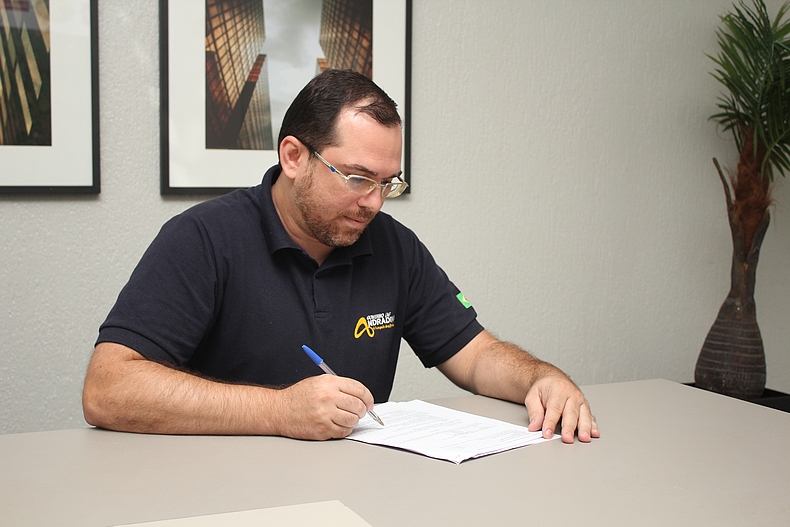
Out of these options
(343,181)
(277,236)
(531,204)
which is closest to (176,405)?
(277,236)

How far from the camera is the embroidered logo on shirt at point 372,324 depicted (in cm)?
171

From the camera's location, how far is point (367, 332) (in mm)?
1725

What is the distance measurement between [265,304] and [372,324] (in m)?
0.26

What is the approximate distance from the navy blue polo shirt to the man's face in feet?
0.23

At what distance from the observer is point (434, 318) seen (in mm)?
1873

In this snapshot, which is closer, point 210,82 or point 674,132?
point 210,82

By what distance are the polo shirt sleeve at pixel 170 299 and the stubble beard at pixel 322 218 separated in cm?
22

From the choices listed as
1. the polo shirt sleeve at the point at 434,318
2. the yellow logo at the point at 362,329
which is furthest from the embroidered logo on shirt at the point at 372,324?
the polo shirt sleeve at the point at 434,318

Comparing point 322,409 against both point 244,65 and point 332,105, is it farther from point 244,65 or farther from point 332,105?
point 244,65

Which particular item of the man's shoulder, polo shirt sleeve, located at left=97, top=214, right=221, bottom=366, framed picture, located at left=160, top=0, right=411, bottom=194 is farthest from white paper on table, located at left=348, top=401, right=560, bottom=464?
framed picture, located at left=160, top=0, right=411, bottom=194

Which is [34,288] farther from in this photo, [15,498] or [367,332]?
[15,498]

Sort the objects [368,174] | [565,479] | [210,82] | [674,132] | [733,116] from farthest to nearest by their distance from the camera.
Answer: [674,132], [733,116], [210,82], [368,174], [565,479]

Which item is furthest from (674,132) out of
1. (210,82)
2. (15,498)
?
(15,498)

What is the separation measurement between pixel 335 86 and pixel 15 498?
101 cm
